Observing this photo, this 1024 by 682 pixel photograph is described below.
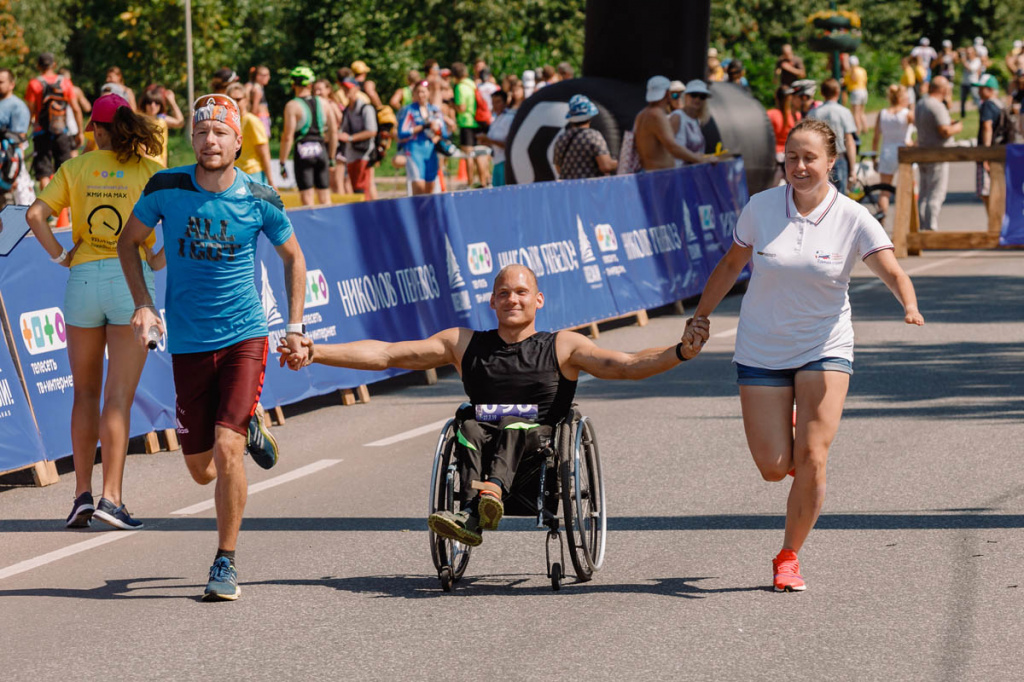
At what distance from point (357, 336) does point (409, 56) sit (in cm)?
3078

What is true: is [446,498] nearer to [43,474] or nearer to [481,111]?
[43,474]

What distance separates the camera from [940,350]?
42.7 feet

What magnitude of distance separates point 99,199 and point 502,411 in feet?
8.46

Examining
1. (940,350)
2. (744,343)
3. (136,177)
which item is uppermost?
(136,177)

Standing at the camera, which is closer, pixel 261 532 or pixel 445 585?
pixel 445 585

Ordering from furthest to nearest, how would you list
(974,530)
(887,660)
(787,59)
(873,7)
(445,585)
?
(873,7) < (787,59) < (974,530) < (445,585) < (887,660)

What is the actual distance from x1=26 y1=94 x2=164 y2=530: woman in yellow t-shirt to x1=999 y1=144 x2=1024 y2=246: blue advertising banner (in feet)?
43.4

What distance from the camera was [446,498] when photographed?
6.45 m

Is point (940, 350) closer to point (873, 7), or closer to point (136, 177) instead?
point (136, 177)

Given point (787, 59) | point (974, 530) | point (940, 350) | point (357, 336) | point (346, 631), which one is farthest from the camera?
point (787, 59)

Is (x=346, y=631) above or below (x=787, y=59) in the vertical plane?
below

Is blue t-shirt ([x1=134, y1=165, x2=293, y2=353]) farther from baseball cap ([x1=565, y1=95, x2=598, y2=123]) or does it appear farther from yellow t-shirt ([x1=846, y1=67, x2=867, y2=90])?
yellow t-shirt ([x1=846, y1=67, x2=867, y2=90])

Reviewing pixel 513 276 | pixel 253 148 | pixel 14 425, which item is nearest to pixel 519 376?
Result: pixel 513 276

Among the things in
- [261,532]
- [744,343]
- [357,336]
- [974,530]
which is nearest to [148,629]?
[261,532]
